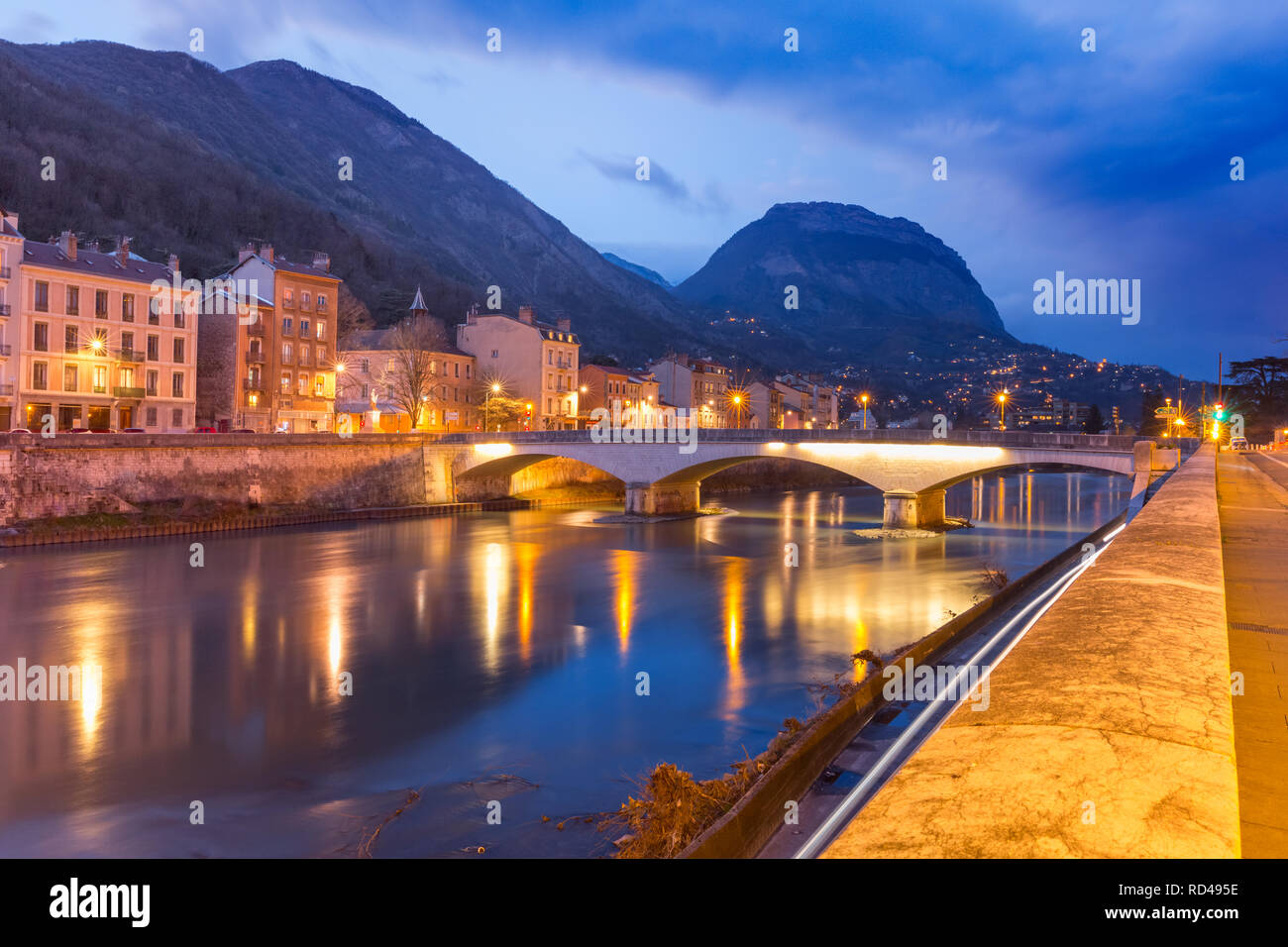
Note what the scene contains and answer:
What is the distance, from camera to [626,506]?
182 feet

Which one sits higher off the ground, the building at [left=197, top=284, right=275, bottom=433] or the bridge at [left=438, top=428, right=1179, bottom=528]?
the building at [left=197, top=284, right=275, bottom=433]

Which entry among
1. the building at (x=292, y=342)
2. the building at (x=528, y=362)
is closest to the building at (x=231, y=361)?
the building at (x=292, y=342)

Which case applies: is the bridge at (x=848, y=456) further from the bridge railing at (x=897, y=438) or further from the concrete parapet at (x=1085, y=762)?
the concrete parapet at (x=1085, y=762)

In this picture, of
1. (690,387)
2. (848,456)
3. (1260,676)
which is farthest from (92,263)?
(1260,676)

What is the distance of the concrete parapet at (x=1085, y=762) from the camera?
2.45m

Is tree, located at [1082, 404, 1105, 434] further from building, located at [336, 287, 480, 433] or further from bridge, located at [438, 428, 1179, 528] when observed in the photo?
building, located at [336, 287, 480, 433]

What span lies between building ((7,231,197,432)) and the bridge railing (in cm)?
1653

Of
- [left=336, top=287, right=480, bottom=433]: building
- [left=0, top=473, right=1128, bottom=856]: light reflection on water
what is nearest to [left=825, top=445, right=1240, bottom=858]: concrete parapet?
[left=0, top=473, right=1128, bottom=856]: light reflection on water

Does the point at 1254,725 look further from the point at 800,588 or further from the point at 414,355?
the point at 414,355

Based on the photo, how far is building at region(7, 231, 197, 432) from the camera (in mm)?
47156

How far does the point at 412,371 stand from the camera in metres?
66.3

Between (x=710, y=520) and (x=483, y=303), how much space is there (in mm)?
103868

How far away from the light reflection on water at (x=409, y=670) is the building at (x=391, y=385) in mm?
27163
